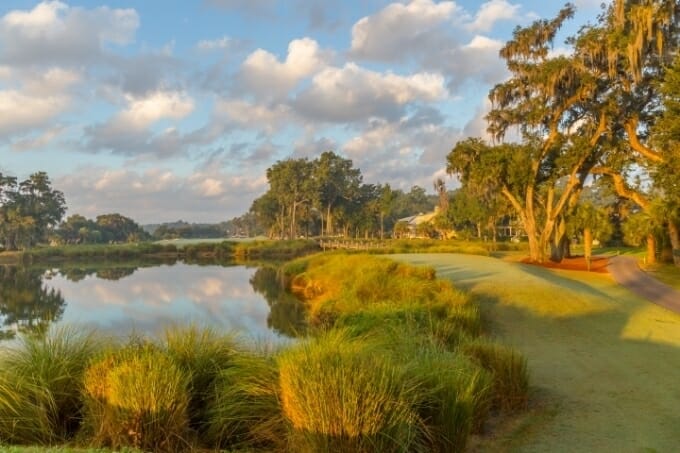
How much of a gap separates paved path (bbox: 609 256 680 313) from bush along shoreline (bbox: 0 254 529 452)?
9845 millimetres

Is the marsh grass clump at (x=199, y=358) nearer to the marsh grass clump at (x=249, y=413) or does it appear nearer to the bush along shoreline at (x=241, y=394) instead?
the bush along shoreline at (x=241, y=394)

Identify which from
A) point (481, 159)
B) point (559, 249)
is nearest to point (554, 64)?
point (481, 159)

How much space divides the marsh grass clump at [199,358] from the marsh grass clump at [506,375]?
2.79 meters

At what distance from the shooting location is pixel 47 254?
5650 cm

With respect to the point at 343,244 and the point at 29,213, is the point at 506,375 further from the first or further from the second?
the point at 29,213

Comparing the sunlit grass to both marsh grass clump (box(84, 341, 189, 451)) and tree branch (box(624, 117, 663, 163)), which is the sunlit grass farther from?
marsh grass clump (box(84, 341, 189, 451))

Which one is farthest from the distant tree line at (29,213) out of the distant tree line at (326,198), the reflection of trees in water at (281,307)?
the reflection of trees in water at (281,307)

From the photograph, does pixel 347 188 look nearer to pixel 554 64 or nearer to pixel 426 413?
pixel 554 64

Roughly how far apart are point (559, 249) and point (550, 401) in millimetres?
22451

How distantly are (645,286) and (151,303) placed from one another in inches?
685

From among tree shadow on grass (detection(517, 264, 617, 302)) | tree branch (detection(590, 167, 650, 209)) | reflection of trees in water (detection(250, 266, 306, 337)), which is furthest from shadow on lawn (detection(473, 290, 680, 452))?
tree branch (detection(590, 167, 650, 209))

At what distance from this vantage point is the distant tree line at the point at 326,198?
7144 cm

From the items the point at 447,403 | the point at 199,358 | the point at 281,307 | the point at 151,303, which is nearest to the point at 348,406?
the point at 447,403

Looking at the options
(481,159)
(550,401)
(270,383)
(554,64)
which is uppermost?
(554,64)
